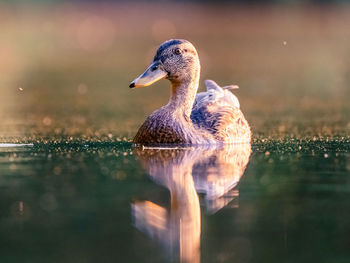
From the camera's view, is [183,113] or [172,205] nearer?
[172,205]

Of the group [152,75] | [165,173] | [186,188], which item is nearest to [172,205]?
[186,188]

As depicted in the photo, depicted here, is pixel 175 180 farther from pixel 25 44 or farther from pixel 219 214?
pixel 25 44

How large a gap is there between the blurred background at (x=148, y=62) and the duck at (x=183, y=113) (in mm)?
587

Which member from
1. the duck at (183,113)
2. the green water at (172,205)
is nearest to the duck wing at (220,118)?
the duck at (183,113)

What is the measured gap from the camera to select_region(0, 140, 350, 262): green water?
4918mm

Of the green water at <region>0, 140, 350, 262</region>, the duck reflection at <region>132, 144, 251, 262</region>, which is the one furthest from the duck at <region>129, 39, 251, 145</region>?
the green water at <region>0, 140, 350, 262</region>

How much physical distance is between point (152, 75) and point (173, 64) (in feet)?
1.15

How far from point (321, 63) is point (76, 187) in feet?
45.9

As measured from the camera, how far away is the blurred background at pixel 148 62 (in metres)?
11.5

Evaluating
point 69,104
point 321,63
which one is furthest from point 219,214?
point 321,63

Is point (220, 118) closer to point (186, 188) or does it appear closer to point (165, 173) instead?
point (165, 173)

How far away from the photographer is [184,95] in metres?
9.74

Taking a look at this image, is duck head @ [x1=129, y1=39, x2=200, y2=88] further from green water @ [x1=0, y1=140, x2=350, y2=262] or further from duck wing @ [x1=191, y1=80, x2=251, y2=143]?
green water @ [x1=0, y1=140, x2=350, y2=262]

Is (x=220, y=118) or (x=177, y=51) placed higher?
(x=177, y=51)
